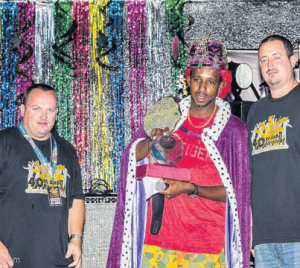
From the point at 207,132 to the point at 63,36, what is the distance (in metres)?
2.90

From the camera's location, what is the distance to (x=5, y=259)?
330 centimetres

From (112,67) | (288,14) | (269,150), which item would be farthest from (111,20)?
(269,150)

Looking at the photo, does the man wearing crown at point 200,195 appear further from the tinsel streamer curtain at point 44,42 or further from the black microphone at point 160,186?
the tinsel streamer curtain at point 44,42

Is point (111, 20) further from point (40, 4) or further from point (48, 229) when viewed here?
point (48, 229)

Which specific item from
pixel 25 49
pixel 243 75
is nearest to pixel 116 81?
pixel 25 49

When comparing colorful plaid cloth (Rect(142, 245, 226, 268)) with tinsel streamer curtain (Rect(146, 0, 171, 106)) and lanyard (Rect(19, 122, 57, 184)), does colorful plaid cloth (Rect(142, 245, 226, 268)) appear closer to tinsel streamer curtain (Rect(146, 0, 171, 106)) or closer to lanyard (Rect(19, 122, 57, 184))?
lanyard (Rect(19, 122, 57, 184))

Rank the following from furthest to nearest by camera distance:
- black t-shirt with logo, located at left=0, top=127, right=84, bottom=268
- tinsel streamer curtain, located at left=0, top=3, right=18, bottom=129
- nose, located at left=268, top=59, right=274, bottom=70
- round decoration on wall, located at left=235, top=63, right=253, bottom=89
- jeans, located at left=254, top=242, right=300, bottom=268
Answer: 1. tinsel streamer curtain, located at left=0, top=3, right=18, bottom=129
2. round decoration on wall, located at left=235, top=63, right=253, bottom=89
3. nose, located at left=268, top=59, right=274, bottom=70
4. black t-shirt with logo, located at left=0, top=127, right=84, bottom=268
5. jeans, located at left=254, top=242, right=300, bottom=268

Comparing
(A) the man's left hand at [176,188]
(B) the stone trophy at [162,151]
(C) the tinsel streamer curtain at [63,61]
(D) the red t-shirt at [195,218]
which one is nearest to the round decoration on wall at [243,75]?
(C) the tinsel streamer curtain at [63,61]

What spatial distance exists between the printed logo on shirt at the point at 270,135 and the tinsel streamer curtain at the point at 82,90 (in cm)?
276

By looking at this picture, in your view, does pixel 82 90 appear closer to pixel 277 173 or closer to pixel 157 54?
pixel 157 54

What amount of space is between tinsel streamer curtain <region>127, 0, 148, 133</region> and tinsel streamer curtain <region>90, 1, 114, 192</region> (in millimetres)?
263

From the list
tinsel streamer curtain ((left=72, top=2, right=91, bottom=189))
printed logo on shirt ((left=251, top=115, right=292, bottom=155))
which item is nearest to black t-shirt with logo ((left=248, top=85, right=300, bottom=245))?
printed logo on shirt ((left=251, top=115, right=292, bottom=155))

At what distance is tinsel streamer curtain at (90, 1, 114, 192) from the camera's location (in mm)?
6066

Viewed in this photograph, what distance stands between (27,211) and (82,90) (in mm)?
2854
